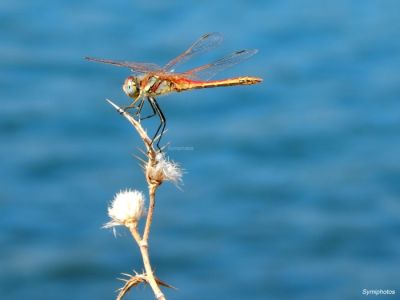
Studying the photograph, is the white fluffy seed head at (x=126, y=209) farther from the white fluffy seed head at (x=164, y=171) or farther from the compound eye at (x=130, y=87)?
the compound eye at (x=130, y=87)

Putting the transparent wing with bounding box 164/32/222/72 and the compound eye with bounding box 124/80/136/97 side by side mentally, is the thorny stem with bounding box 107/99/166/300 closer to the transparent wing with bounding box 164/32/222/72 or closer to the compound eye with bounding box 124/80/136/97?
the compound eye with bounding box 124/80/136/97

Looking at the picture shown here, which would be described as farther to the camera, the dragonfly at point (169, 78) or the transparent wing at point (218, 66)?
the transparent wing at point (218, 66)

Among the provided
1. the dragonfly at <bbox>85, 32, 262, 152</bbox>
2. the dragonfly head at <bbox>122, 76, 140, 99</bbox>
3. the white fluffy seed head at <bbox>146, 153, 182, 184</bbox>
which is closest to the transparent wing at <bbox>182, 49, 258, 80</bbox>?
the dragonfly at <bbox>85, 32, 262, 152</bbox>

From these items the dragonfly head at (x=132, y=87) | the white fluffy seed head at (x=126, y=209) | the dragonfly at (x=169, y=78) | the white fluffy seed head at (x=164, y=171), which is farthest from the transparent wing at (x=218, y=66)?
the white fluffy seed head at (x=126, y=209)

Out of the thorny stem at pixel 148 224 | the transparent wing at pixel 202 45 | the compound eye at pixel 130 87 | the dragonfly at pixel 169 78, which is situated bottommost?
the thorny stem at pixel 148 224

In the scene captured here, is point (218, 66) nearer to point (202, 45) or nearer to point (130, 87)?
point (202, 45)

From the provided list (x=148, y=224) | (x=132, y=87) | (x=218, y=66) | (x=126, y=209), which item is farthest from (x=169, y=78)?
(x=148, y=224)

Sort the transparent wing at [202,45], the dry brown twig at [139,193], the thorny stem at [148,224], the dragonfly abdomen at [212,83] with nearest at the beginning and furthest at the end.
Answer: the thorny stem at [148,224]
the dry brown twig at [139,193]
the dragonfly abdomen at [212,83]
the transparent wing at [202,45]
